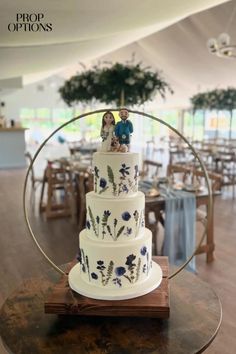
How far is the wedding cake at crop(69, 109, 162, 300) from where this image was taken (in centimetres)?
122

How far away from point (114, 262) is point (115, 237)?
9 centimetres

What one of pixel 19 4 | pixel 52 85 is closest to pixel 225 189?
pixel 19 4

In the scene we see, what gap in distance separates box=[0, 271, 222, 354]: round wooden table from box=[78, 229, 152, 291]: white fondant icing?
0.44 feet

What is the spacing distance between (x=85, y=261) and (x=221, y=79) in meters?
9.18

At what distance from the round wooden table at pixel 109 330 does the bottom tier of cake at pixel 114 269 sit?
0.31 feet

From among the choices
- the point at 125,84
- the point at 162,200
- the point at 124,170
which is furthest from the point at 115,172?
the point at 125,84

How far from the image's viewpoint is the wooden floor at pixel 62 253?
253cm

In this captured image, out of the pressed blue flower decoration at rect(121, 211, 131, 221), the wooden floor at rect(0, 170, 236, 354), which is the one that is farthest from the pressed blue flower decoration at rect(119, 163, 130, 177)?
the wooden floor at rect(0, 170, 236, 354)

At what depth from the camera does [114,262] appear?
3.99ft

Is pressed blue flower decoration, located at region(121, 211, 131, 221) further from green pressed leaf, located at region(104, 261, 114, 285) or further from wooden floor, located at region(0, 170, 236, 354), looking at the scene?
wooden floor, located at region(0, 170, 236, 354)

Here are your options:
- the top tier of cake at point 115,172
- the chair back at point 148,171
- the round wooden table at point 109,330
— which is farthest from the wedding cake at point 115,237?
the chair back at point 148,171

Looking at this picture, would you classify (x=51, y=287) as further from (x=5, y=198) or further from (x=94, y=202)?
(x=5, y=198)

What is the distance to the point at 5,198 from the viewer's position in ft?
20.3

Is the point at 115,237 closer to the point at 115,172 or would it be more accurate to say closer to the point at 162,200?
the point at 115,172
